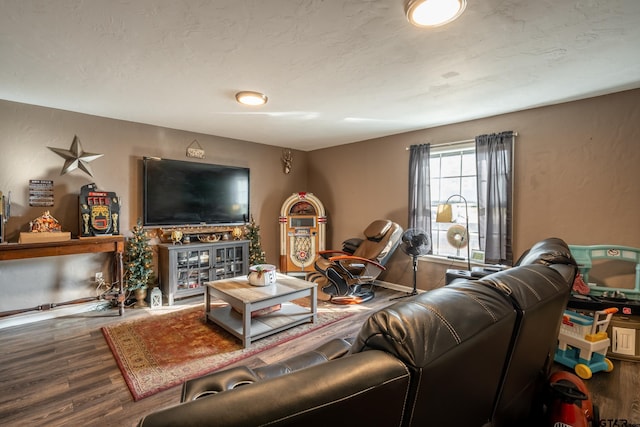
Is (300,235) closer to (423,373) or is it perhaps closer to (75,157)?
(75,157)

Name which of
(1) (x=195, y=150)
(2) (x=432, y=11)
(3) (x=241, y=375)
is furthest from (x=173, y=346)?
(2) (x=432, y=11)

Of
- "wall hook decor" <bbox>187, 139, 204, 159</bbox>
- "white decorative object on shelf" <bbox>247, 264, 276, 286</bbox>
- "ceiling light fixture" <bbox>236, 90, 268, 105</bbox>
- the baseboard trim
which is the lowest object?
the baseboard trim

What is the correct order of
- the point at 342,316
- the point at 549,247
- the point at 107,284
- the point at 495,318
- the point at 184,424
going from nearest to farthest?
the point at 184,424, the point at 495,318, the point at 549,247, the point at 342,316, the point at 107,284

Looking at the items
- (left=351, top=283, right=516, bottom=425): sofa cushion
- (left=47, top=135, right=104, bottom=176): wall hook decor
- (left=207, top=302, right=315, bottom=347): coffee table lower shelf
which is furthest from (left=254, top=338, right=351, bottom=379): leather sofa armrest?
(left=47, top=135, right=104, bottom=176): wall hook decor

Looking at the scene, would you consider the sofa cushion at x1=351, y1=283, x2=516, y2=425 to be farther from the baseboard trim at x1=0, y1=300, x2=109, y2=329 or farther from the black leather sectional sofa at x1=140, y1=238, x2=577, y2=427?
the baseboard trim at x1=0, y1=300, x2=109, y2=329

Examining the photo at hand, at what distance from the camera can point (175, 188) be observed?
13.6 ft

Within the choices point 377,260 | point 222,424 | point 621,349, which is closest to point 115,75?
point 222,424

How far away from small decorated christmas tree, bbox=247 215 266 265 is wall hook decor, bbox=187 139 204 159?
136cm

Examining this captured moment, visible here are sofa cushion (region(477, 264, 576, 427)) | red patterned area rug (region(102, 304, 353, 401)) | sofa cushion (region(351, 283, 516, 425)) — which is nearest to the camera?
sofa cushion (region(351, 283, 516, 425))

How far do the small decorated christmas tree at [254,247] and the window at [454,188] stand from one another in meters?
2.71

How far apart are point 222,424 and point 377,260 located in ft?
11.9

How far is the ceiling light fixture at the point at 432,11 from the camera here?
1571mm

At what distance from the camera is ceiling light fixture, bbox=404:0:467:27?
157cm

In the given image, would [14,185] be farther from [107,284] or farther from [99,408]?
[99,408]
